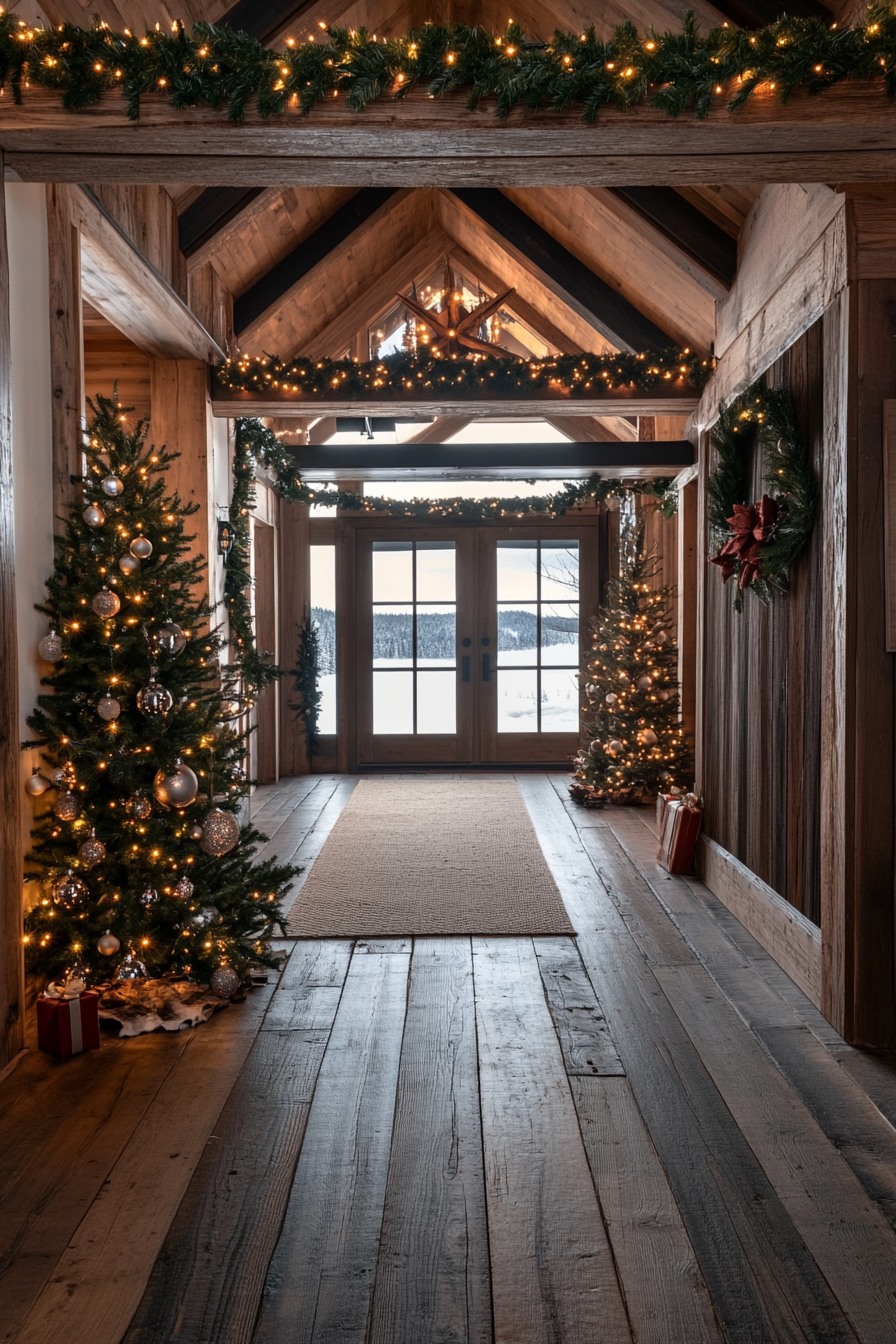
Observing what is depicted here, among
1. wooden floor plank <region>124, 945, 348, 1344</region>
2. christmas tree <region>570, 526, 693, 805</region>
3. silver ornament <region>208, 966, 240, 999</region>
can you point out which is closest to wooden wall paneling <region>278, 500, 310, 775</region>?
christmas tree <region>570, 526, 693, 805</region>

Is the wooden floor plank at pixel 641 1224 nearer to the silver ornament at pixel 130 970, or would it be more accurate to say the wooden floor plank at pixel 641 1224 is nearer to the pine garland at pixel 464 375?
the silver ornament at pixel 130 970

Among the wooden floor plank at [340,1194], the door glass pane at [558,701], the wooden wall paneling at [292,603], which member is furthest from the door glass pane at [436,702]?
the wooden floor plank at [340,1194]

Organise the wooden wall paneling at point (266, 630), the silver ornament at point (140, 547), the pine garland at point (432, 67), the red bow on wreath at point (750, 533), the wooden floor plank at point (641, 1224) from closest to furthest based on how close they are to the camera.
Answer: the wooden floor plank at point (641, 1224), the pine garland at point (432, 67), the silver ornament at point (140, 547), the red bow on wreath at point (750, 533), the wooden wall paneling at point (266, 630)

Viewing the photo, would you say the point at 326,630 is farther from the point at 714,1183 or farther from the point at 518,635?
the point at 714,1183

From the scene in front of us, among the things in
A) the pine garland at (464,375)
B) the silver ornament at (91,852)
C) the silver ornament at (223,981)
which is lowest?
the silver ornament at (223,981)

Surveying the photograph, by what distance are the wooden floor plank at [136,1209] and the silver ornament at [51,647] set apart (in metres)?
1.25

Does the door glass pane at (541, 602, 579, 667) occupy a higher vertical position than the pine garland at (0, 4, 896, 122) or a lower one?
lower

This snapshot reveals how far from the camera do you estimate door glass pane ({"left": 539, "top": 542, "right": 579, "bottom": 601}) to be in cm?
887

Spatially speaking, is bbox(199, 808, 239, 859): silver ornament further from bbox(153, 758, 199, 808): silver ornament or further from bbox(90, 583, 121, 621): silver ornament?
bbox(90, 583, 121, 621): silver ornament

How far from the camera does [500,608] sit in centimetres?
887

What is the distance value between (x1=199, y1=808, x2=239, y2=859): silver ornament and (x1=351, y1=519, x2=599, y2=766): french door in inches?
224

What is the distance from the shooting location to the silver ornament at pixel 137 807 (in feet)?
10.1

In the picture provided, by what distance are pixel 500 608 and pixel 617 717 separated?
2.24 m

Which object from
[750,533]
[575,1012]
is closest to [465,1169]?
[575,1012]
